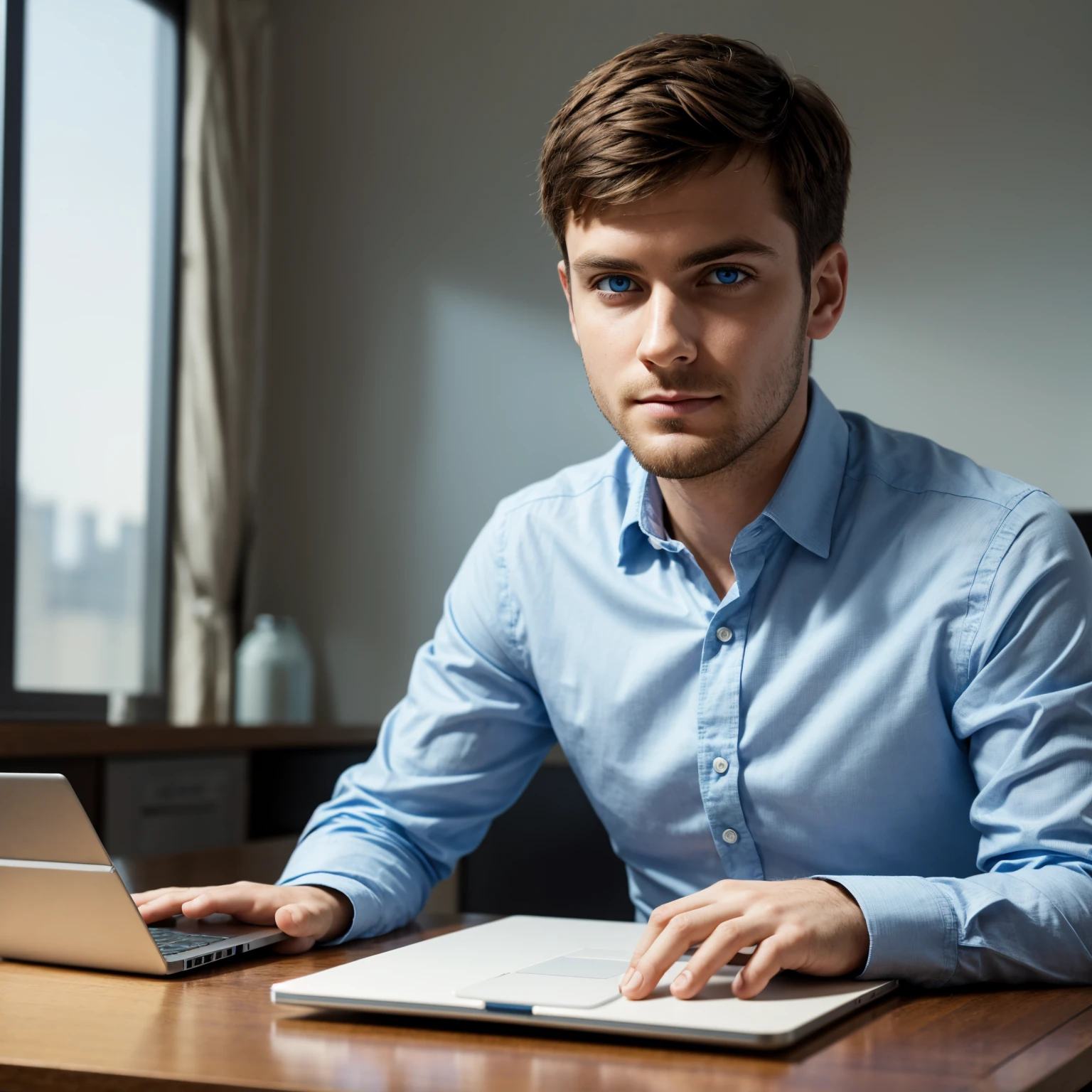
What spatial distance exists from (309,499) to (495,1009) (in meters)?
3.06

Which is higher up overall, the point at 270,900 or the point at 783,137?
the point at 783,137

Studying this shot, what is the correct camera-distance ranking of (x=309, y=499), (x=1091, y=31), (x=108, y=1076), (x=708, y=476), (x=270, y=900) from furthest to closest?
(x=309, y=499), (x=1091, y=31), (x=708, y=476), (x=270, y=900), (x=108, y=1076)

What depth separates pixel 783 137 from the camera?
1202mm

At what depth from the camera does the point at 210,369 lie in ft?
11.3

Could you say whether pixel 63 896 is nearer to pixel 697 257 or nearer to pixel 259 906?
pixel 259 906

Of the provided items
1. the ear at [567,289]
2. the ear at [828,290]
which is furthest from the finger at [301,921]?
the ear at [828,290]

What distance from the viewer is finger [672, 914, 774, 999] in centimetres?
72

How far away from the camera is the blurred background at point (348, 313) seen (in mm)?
2992

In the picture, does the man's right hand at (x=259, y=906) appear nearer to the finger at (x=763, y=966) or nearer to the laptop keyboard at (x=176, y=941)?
the laptop keyboard at (x=176, y=941)

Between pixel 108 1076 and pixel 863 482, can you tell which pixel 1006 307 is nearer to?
pixel 863 482

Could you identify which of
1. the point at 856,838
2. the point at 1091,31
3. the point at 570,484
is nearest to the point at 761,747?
the point at 856,838

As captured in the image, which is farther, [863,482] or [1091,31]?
[1091,31]

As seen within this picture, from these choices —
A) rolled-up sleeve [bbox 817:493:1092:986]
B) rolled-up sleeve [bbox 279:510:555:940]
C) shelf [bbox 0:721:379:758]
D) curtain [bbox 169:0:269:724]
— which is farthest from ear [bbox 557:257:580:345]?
curtain [bbox 169:0:269:724]

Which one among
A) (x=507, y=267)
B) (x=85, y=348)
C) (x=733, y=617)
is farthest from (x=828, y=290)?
(x=85, y=348)
